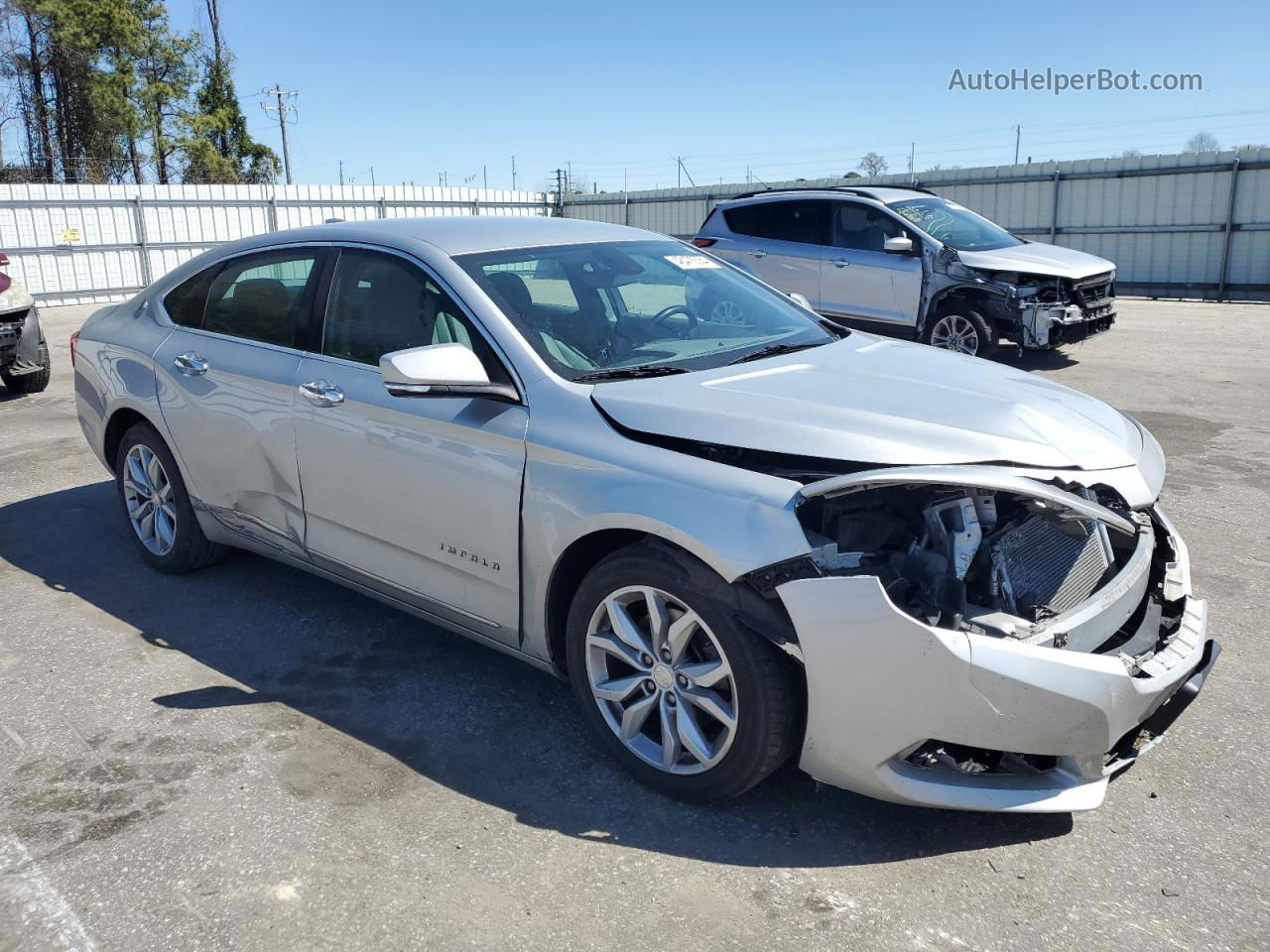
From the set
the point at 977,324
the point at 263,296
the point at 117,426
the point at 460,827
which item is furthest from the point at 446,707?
the point at 977,324

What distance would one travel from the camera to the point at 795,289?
11.6 m

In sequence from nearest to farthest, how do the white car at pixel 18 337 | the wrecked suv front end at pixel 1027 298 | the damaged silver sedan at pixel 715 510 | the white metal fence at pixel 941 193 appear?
the damaged silver sedan at pixel 715 510 < the white car at pixel 18 337 < the wrecked suv front end at pixel 1027 298 < the white metal fence at pixel 941 193

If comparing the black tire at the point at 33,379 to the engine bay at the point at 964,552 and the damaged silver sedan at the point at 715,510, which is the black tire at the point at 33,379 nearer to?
the damaged silver sedan at the point at 715,510

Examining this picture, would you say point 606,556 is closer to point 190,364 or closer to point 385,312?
point 385,312

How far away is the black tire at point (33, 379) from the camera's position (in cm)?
1037

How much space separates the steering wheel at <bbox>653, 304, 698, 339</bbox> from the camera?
394 cm

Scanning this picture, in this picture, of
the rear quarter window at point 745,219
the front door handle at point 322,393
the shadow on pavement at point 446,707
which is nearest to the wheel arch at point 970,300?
the rear quarter window at point 745,219

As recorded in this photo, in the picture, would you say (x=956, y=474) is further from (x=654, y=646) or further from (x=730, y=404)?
(x=654, y=646)

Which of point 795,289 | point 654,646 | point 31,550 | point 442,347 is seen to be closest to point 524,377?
point 442,347

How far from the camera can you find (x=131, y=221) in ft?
75.3

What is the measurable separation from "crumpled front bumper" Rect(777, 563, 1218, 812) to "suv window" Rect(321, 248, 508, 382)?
155 centimetres

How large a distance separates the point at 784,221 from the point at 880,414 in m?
9.09

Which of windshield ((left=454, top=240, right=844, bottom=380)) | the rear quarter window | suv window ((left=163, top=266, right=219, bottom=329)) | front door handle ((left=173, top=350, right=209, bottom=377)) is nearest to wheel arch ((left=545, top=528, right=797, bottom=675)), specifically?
windshield ((left=454, top=240, right=844, bottom=380))

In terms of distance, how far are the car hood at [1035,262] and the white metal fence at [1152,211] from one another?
9419 millimetres
